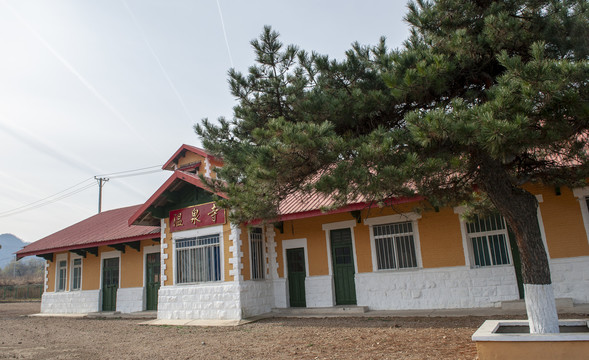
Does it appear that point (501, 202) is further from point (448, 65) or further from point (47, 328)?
point (47, 328)

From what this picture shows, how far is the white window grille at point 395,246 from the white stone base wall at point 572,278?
296 centimetres

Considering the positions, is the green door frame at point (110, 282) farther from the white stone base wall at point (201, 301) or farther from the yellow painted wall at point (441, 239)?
the yellow painted wall at point (441, 239)

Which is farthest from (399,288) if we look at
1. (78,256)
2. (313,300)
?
(78,256)

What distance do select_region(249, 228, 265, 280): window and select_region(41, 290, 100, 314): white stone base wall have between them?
298 inches

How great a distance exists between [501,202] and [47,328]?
1217cm

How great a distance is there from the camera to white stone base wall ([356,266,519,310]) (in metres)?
9.02

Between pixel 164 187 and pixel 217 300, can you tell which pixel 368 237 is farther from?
pixel 164 187

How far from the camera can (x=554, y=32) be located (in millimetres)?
4578

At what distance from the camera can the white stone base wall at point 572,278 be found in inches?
326

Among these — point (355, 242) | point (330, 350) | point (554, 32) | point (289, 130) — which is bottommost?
point (330, 350)

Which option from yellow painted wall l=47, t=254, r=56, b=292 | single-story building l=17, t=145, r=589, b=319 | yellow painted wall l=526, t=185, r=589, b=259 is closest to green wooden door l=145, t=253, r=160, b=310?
single-story building l=17, t=145, r=589, b=319

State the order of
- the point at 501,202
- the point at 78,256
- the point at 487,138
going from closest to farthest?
the point at 487,138, the point at 501,202, the point at 78,256

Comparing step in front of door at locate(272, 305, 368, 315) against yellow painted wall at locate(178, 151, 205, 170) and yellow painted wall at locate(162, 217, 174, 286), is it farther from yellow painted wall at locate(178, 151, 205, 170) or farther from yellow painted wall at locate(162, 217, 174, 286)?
yellow painted wall at locate(178, 151, 205, 170)

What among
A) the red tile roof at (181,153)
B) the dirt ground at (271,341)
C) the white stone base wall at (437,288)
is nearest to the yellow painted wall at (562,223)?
the white stone base wall at (437,288)
